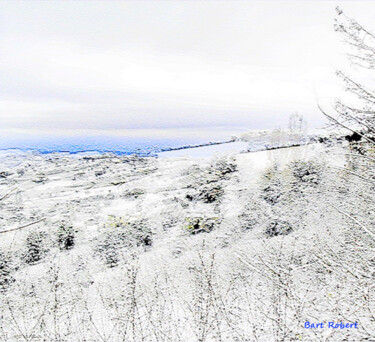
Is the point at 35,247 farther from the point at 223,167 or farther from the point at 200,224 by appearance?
the point at 223,167

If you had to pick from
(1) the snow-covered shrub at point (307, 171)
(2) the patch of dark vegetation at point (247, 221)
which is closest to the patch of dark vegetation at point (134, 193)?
(2) the patch of dark vegetation at point (247, 221)

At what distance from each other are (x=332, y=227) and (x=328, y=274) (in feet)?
8.31

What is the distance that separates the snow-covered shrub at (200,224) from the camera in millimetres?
9938

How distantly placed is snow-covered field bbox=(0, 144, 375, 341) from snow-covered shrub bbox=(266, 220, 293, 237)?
5cm

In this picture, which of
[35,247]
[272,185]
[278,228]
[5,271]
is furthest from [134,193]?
[278,228]

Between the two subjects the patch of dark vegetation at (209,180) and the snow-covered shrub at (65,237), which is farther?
the patch of dark vegetation at (209,180)

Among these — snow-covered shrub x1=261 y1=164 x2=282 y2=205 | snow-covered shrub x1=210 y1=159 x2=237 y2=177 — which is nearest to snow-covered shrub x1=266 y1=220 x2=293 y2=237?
snow-covered shrub x1=261 y1=164 x2=282 y2=205

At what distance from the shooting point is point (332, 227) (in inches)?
305

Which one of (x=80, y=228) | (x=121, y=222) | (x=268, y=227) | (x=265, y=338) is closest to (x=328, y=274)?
(x=265, y=338)

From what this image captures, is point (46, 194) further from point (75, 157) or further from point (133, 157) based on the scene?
point (133, 157)

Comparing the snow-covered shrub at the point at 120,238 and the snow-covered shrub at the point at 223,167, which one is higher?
the snow-covered shrub at the point at 223,167

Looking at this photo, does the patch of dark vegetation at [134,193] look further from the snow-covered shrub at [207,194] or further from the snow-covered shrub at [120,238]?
the snow-covered shrub at [207,194]

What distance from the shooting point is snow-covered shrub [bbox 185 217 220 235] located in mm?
9938

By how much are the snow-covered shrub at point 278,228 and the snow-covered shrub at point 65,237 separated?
699 centimetres
